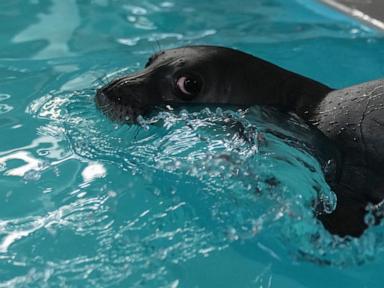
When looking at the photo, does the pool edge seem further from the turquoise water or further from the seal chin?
the seal chin

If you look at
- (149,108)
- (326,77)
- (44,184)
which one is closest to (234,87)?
(149,108)

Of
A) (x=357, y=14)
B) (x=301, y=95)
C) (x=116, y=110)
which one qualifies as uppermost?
(x=301, y=95)

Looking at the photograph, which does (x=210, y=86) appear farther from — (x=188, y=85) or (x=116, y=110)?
(x=116, y=110)

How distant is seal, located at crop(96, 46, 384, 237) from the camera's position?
8.32 feet

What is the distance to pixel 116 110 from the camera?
2748 millimetres

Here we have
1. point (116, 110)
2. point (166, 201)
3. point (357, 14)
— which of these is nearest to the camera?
point (166, 201)

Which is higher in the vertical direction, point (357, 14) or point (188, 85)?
point (188, 85)

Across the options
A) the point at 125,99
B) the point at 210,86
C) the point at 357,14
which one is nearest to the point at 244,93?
the point at 210,86

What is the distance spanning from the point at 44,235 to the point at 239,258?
62 cm

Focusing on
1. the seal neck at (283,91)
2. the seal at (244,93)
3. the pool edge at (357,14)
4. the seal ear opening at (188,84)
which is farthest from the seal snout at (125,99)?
the pool edge at (357,14)

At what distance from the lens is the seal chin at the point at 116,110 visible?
2695 mm

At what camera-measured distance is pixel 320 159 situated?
249 cm

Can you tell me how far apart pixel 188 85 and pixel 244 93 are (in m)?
0.20

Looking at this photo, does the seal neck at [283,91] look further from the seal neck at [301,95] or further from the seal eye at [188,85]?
the seal eye at [188,85]
